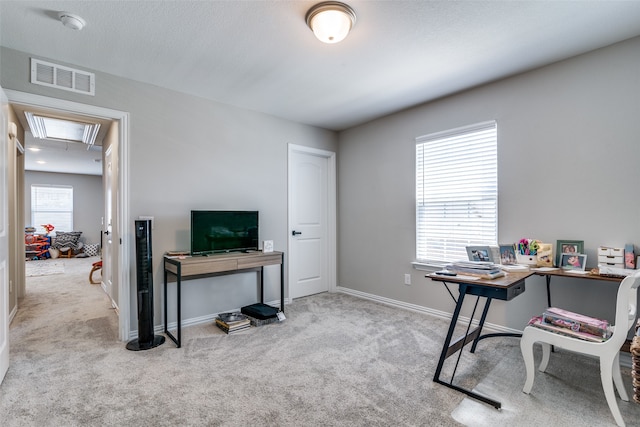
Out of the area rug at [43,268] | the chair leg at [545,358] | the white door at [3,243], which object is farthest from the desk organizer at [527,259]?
the area rug at [43,268]

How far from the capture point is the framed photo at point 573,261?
96.9 inches

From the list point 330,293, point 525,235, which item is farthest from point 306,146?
point 525,235

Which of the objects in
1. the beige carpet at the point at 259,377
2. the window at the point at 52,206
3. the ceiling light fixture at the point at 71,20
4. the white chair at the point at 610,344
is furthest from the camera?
the window at the point at 52,206

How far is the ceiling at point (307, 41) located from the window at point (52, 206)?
809 centimetres

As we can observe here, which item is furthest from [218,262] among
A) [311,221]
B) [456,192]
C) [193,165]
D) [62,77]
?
[456,192]

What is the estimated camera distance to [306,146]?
14.6ft

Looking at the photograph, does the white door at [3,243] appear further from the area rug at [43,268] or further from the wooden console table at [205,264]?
the area rug at [43,268]

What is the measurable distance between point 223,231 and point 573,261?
3.15m

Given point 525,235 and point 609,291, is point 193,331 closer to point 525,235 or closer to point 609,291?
point 525,235

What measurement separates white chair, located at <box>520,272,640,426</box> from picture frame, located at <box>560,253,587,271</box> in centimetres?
50

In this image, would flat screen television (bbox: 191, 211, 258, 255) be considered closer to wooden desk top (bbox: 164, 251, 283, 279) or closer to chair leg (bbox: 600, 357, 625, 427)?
wooden desk top (bbox: 164, 251, 283, 279)

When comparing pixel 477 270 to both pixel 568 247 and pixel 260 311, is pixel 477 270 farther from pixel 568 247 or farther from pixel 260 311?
pixel 260 311

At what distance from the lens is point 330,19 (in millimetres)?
1982

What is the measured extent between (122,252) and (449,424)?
294cm
